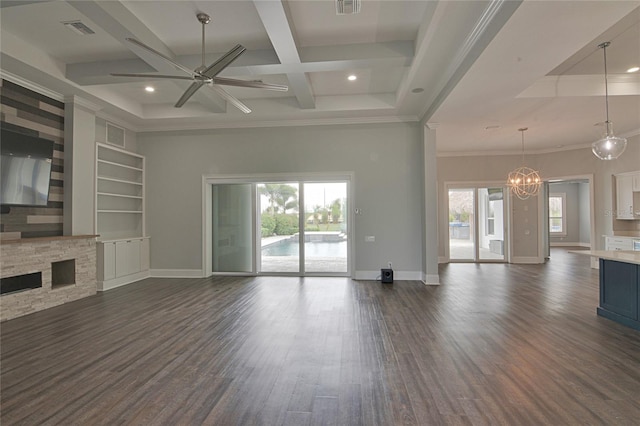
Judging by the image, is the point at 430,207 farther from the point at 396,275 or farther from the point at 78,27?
the point at 78,27

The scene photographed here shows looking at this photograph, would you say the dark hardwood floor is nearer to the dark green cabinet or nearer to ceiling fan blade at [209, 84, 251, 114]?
the dark green cabinet

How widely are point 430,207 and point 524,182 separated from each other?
396cm

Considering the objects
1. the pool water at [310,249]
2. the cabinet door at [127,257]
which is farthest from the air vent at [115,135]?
the pool water at [310,249]

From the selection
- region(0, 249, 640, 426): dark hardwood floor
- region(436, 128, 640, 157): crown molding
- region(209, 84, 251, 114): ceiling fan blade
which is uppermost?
region(436, 128, 640, 157): crown molding

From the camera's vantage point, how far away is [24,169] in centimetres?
428

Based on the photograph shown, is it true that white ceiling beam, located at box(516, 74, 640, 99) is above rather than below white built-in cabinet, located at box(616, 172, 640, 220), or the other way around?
above

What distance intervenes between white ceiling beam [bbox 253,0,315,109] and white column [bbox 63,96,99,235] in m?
3.67

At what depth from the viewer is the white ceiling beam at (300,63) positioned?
414 centimetres

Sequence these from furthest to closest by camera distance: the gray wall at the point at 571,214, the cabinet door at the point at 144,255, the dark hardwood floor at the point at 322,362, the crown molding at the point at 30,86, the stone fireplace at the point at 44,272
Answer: the gray wall at the point at 571,214
the cabinet door at the point at 144,255
the crown molding at the point at 30,86
the stone fireplace at the point at 44,272
the dark hardwood floor at the point at 322,362

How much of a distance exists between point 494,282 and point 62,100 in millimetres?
8561

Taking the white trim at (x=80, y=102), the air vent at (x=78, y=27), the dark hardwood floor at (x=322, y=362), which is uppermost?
the air vent at (x=78, y=27)

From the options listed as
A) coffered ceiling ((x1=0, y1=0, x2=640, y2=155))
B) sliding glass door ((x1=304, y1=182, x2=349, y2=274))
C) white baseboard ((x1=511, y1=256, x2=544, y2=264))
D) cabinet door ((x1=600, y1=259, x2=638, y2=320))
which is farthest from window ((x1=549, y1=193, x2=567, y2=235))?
sliding glass door ((x1=304, y1=182, x2=349, y2=274))

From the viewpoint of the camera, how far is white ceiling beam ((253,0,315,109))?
122 inches

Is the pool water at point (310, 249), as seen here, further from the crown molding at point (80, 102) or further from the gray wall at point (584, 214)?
the gray wall at point (584, 214)
